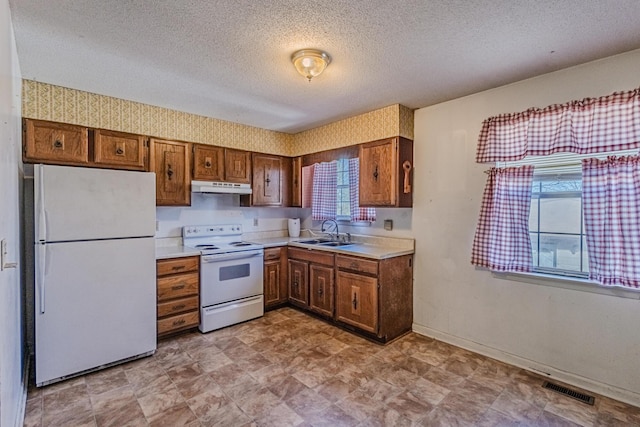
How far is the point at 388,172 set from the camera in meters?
3.23

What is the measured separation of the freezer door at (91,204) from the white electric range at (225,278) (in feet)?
2.69

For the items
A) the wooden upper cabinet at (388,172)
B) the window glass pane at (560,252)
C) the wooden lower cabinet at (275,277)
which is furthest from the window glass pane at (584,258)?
the wooden lower cabinet at (275,277)

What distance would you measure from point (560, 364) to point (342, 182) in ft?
9.27

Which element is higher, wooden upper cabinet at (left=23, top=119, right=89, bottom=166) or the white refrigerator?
wooden upper cabinet at (left=23, top=119, right=89, bottom=166)

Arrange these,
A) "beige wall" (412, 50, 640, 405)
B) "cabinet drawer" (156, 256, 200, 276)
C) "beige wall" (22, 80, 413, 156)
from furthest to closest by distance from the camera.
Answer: "cabinet drawer" (156, 256, 200, 276) → "beige wall" (22, 80, 413, 156) → "beige wall" (412, 50, 640, 405)

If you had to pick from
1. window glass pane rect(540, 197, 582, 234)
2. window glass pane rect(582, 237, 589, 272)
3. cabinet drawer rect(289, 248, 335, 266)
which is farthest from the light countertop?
window glass pane rect(582, 237, 589, 272)

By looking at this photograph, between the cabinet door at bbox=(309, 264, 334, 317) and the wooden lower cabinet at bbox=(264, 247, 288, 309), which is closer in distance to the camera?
the cabinet door at bbox=(309, 264, 334, 317)

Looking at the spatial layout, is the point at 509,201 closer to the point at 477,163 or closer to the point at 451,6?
the point at 477,163

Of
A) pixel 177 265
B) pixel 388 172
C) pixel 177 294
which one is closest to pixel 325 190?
pixel 388 172

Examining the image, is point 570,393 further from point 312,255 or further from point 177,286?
point 177,286

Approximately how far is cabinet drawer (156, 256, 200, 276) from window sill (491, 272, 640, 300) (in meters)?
2.91

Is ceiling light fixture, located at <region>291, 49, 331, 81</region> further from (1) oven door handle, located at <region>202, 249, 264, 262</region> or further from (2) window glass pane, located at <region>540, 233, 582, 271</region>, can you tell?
(2) window glass pane, located at <region>540, 233, 582, 271</region>

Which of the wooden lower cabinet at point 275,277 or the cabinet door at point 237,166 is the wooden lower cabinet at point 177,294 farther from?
the cabinet door at point 237,166

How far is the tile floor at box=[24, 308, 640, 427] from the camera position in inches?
78.8
